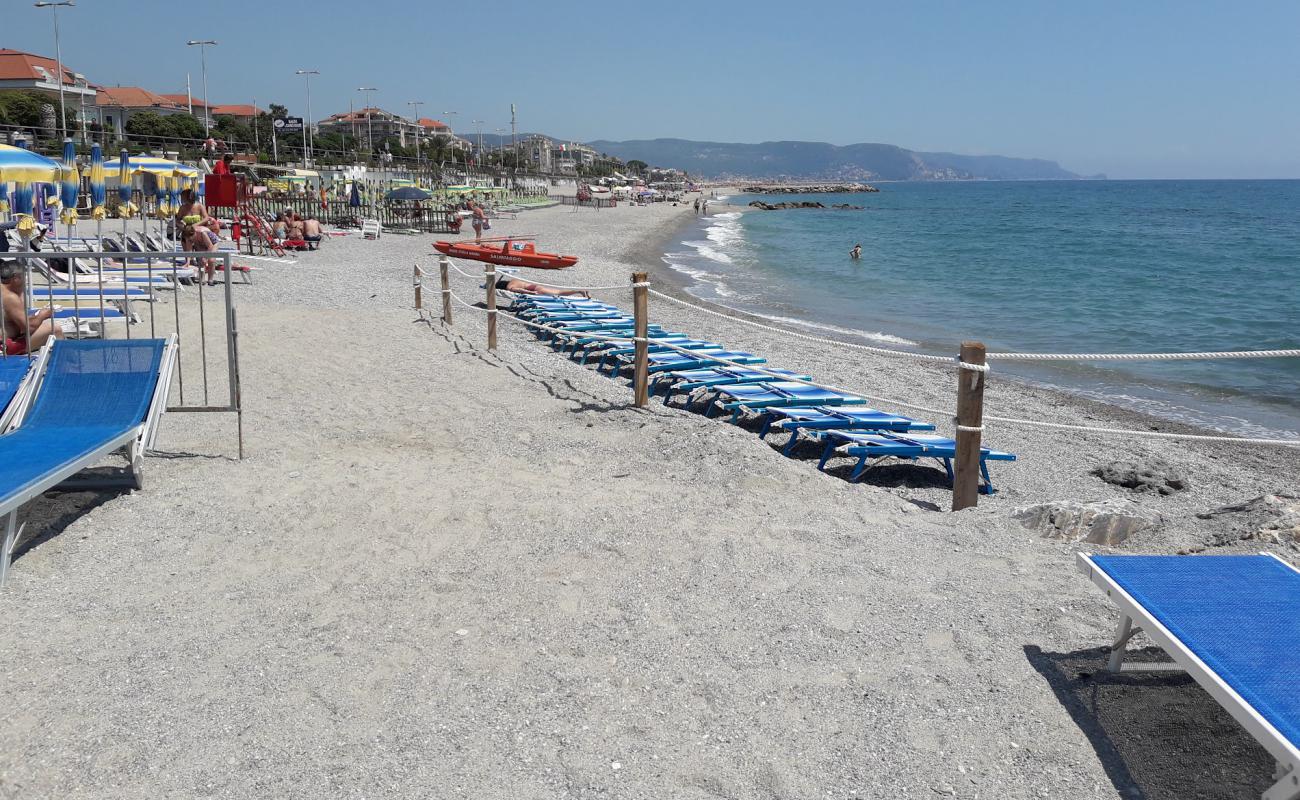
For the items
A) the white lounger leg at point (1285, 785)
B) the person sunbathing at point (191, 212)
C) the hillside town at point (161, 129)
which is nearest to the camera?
the white lounger leg at point (1285, 785)

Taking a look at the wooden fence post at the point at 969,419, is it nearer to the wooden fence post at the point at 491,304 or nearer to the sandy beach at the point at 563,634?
the sandy beach at the point at 563,634

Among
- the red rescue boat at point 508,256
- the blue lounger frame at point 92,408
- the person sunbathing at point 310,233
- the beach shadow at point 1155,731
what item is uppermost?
the person sunbathing at point 310,233

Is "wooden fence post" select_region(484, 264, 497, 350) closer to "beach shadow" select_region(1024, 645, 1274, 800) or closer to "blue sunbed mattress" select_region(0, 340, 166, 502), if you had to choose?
"blue sunbed mattress" select_region(0, 340, 166, 502)

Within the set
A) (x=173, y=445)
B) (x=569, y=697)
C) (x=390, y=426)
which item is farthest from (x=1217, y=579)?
(x=173, y=445)

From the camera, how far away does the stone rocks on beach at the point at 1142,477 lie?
7188 mm

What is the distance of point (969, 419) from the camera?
16.4 ft

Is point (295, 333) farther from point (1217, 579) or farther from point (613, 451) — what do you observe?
point (1217, 579)

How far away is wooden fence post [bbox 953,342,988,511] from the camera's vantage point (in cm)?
495

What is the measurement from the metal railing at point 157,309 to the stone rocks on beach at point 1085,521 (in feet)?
14.4

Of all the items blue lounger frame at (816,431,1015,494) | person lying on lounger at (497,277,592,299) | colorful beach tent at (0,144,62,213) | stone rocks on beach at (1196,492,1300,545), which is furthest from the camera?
person lying on lounger at (497,277,592,299)

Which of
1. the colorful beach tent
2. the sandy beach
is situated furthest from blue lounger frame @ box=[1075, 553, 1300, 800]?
the colorful beach tent

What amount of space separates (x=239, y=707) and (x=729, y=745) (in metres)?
1.51

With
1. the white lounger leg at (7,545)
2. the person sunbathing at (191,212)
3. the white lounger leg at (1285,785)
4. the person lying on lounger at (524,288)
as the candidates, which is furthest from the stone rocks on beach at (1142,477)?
the person sunbathing at (191,212)

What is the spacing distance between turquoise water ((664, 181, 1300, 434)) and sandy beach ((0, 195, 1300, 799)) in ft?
21.3
